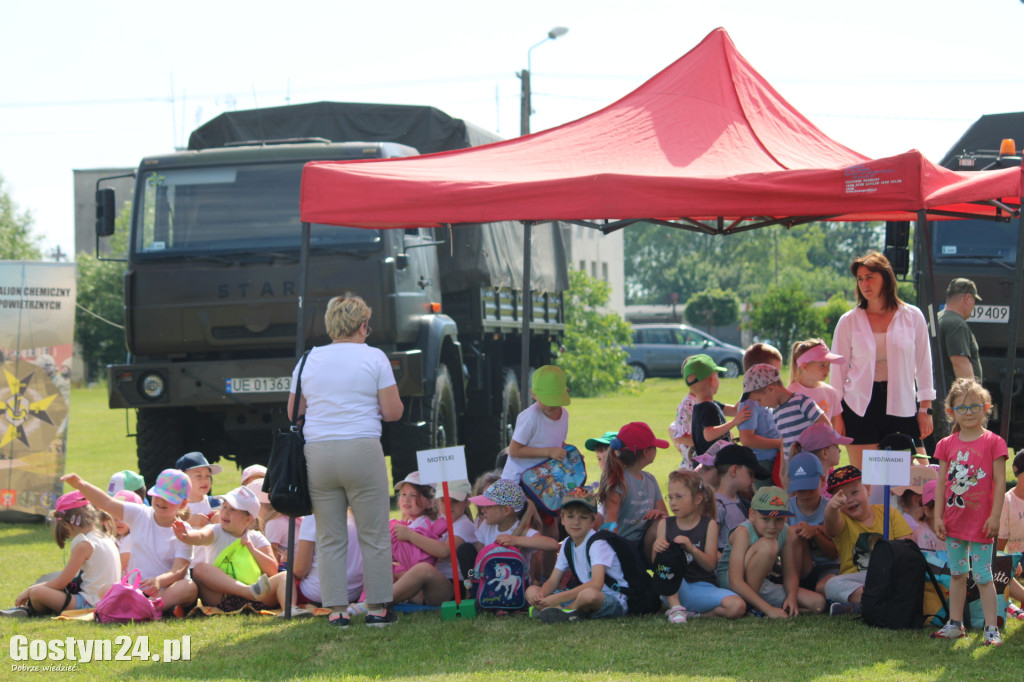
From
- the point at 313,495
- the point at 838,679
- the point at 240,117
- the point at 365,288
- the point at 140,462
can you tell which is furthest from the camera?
the point at 240,117

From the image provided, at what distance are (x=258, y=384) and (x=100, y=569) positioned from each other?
264 cm

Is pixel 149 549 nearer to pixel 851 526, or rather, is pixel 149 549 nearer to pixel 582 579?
pixel 582 579

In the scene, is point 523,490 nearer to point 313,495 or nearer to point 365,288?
point 313,495

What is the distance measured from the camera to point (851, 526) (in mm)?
5871

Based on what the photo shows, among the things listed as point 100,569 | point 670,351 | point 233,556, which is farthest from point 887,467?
point 670,351

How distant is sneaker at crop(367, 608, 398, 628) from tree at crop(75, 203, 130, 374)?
1487 inches

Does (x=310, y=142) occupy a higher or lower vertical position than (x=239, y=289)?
higher

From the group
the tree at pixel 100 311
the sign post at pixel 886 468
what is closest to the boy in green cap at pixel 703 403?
the sign post at pixel 886 468

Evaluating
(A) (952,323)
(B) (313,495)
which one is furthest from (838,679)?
(A) (952,323)

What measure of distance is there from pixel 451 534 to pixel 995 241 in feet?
23.3

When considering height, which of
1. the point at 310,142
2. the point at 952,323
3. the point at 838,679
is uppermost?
the point at 310,142

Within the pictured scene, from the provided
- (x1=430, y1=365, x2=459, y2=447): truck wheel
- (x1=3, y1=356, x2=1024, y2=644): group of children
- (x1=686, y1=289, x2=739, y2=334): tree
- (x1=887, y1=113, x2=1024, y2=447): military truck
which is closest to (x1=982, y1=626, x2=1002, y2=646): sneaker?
(x1=3, y1=356, x2=1024, y2=644): group of children

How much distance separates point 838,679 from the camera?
14.8 feet

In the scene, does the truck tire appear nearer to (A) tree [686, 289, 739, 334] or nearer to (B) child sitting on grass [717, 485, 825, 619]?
Result: (B) child sitting on grass [717, 485, 825, 619]
